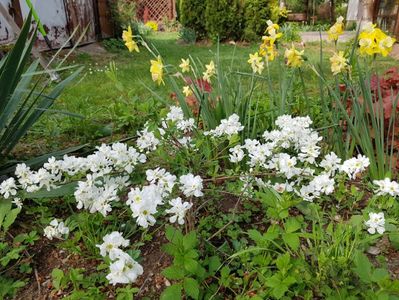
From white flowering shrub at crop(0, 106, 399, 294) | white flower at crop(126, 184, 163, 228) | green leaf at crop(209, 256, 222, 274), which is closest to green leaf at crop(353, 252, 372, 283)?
white flowering shrub at crop(0, 106, 399, 294)

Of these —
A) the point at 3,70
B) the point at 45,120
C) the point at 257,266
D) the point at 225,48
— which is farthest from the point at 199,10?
the point at 257,266

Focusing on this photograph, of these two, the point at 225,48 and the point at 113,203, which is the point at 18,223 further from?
the point at 225,48

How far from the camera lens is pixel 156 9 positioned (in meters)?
15.6

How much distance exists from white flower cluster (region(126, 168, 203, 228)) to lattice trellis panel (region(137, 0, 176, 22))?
15413 millimetres

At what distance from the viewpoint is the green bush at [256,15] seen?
8547 millimetres

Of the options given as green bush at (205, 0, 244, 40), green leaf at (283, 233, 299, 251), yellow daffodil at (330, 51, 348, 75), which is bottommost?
green bush at (205, 0, 244, 40)

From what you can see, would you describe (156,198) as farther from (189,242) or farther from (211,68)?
(211,68)

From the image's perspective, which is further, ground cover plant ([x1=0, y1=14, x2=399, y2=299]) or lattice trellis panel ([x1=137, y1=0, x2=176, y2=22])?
lattice trellis panel ([x1=137, y1=0, x2=176, y2=22])

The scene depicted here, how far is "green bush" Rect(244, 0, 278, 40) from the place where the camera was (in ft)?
28.0

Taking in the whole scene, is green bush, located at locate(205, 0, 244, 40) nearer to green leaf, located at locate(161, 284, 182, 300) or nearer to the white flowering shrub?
the white flowering shrub

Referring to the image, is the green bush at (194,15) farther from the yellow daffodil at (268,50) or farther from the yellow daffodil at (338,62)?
the yellow daffodil at (338,62)

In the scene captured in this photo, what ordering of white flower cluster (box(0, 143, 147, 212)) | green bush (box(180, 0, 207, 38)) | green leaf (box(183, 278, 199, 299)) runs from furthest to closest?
green bush (box(180, 0, 207, 38)) < white flower cluster (box(0, 143, 147, 212)) < green leaf (box(183, 278, 199, 299))

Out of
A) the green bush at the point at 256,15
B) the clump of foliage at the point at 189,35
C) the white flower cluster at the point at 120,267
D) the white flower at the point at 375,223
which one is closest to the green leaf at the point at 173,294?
the white flower cluster at the point at 120,267

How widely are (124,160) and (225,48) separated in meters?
7.12
